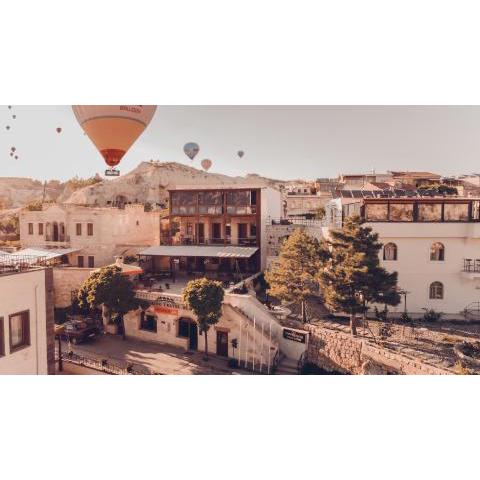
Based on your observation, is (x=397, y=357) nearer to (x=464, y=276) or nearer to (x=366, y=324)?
(x=366, y=324)

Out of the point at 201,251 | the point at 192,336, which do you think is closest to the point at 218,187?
the point at 201,251

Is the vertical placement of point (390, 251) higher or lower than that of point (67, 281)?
higher

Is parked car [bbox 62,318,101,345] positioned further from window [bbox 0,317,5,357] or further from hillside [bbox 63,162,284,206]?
hillside [bbox 63,162,284,206]

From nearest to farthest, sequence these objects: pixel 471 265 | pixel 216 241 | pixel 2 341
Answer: pixel 2 341
pixel 471 265
pixel 216 241

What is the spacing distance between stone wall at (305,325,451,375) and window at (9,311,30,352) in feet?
20.1

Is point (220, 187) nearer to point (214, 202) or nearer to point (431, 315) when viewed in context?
point (214, 202)

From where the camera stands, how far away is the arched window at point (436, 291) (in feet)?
28.5

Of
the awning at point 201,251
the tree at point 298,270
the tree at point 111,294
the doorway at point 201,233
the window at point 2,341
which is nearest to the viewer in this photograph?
the window at point 2,341

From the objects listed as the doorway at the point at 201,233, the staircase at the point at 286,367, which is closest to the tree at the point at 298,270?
the staircase at the point at 286,367

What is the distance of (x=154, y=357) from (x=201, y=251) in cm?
457

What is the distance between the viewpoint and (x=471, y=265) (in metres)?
8.40

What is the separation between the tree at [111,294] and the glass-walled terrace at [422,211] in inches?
273

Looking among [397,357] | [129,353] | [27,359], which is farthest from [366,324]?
[27,359]

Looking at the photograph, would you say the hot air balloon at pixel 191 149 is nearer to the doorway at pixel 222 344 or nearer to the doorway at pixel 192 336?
the doorway at pixel 192 336
